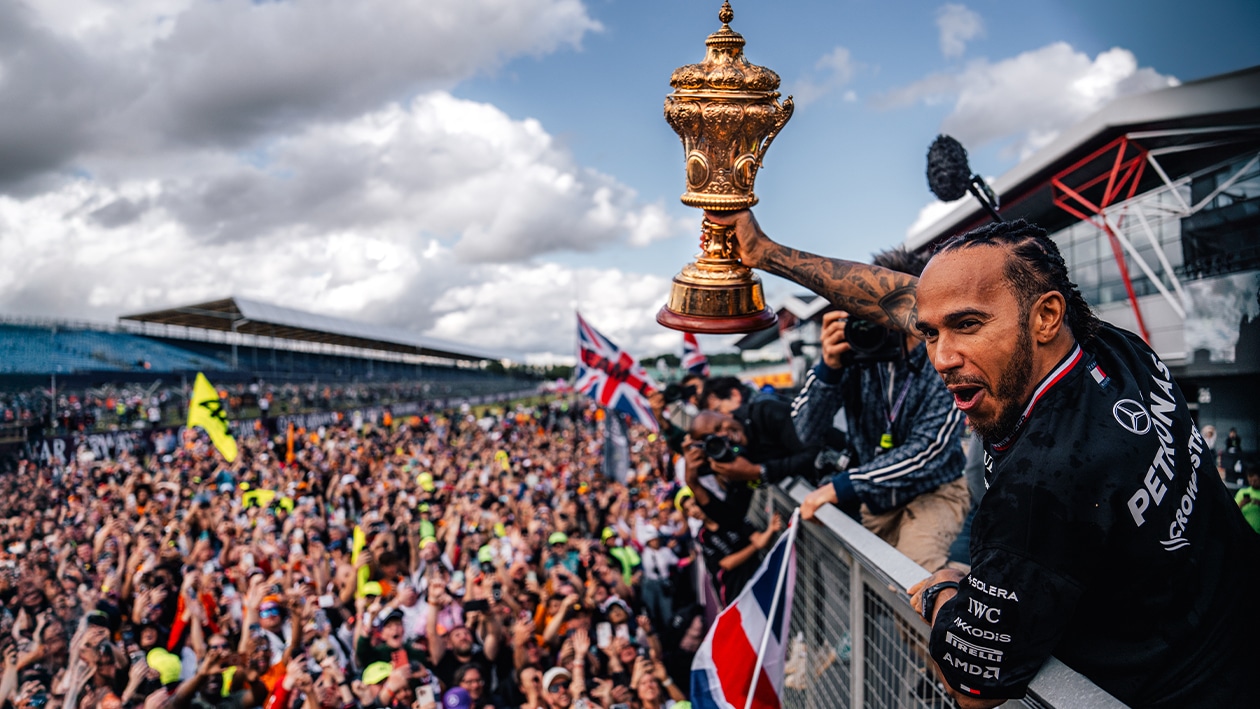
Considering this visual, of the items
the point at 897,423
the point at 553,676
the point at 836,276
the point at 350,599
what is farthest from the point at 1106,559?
the point at 350,599

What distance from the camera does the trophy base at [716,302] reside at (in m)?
2.20

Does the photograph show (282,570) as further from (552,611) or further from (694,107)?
(694,107)

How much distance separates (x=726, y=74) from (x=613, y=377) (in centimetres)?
830

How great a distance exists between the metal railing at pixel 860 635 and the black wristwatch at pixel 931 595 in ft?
0.70

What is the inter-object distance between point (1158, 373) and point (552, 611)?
5469 mm

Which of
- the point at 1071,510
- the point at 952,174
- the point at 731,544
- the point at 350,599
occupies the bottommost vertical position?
the point at 350,599

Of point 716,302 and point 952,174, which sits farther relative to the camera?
point 952,174

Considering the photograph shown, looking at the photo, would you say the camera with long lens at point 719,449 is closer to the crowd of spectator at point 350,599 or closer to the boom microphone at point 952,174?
the crowd of spectator at point 350,599

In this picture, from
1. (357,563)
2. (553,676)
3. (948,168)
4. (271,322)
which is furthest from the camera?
(271,322)

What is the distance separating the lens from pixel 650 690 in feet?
16.4

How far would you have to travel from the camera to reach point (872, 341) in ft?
9.74

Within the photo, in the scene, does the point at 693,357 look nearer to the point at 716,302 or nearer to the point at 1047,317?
the point at 716,302

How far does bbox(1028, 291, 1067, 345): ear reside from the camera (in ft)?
4.41

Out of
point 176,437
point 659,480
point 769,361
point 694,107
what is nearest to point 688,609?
point 694,107
